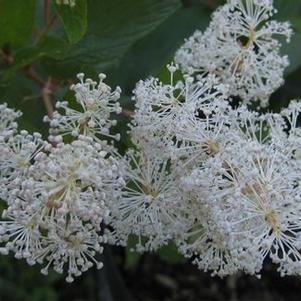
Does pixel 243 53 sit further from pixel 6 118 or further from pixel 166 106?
pixel 6 118

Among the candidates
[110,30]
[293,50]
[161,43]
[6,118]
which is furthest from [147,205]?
[161,43]

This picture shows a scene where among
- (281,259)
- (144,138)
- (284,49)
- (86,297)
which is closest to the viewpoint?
(281,259)

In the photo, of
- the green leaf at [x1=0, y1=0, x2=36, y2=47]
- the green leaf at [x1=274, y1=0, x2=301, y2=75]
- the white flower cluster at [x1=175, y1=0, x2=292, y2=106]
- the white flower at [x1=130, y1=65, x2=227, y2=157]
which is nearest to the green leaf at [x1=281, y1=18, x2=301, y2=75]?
the green leaf at [x1=274, y1=0, x2=301, y2=75]

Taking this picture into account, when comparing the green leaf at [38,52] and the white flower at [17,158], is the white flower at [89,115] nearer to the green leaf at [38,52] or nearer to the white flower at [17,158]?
the white flower at [17,158]

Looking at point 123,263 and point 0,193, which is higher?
point 123,263

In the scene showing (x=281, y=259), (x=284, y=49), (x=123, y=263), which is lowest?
(x=281, y=259)

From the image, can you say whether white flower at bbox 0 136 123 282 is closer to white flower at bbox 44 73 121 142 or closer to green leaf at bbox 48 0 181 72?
white flower at bbox 44 73 121 142

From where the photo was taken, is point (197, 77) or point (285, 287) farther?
point (285, 287)

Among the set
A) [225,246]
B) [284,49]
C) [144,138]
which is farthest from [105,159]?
[284,49]

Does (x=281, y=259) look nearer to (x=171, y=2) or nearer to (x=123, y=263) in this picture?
(x=171, y=2)
